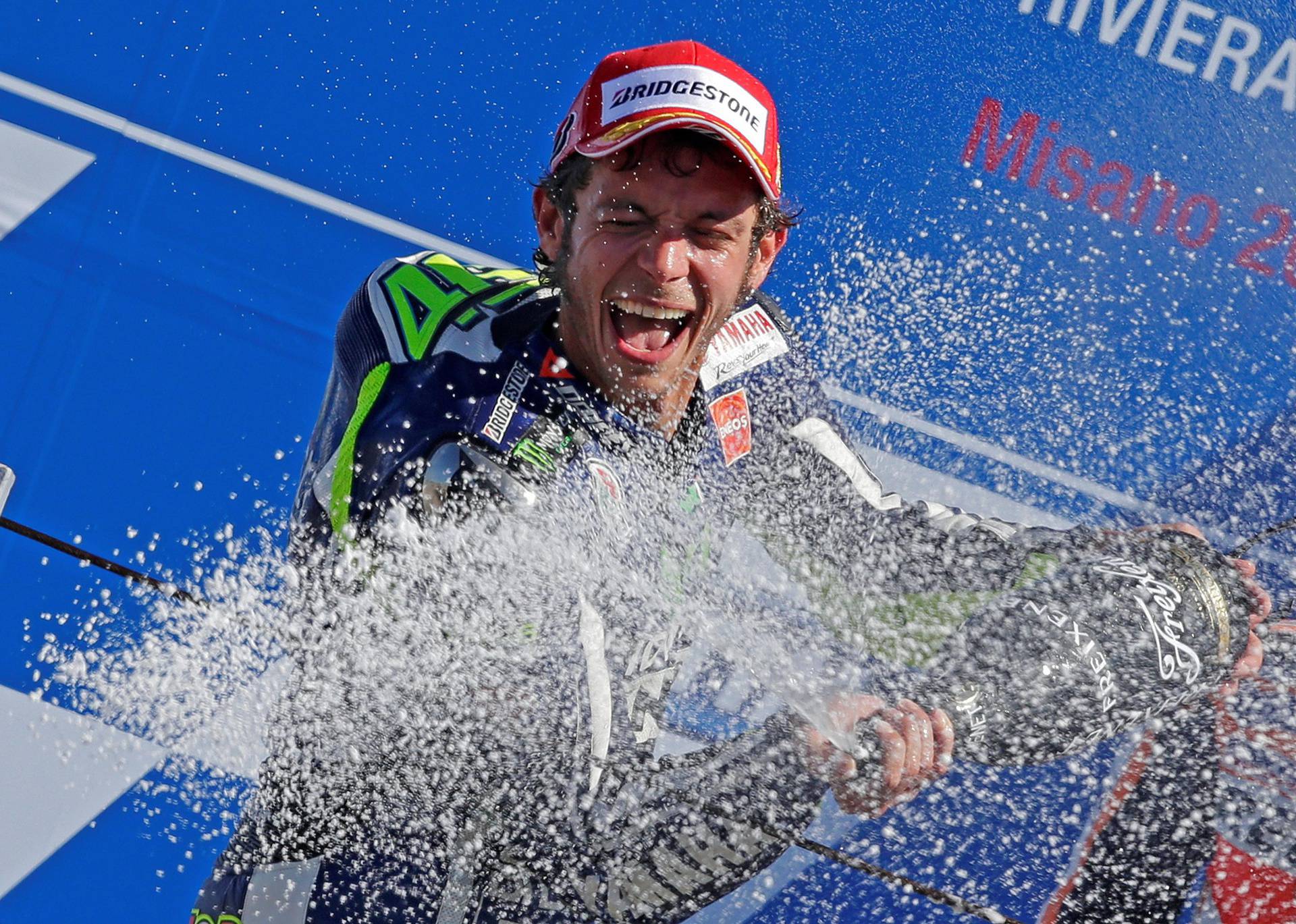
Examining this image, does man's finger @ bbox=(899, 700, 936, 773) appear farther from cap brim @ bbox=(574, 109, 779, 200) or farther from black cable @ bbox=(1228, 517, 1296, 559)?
black cable @ bbox=(1228, 517, 1296, 559)

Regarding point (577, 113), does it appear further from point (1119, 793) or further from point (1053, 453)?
point (1119, 793)

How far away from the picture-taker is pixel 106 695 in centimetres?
181

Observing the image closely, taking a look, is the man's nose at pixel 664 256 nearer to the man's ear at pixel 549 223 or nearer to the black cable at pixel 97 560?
the man's ear at pixel 549 223

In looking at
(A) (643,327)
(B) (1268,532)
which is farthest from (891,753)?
(B) (1268,532)

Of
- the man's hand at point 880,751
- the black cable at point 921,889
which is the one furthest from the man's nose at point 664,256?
the black cable at point 921,889

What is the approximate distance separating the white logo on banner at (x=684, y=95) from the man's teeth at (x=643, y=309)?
187mm

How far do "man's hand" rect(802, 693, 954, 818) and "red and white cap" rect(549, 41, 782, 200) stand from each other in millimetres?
557

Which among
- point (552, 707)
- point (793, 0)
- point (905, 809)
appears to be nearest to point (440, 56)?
point (793, 0)

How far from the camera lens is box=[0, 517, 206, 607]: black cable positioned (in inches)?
69.6

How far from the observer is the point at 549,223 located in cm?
131

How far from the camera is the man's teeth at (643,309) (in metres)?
1.20

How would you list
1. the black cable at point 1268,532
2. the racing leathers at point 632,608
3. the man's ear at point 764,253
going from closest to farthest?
the racing leathers at point 632,608 < the man's ear at point 764,253 < the black cable at point 1268,532

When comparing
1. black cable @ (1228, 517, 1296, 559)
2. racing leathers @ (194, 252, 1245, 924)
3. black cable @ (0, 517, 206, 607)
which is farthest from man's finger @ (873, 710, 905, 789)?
black cable @ (0, 517, 206, 607)

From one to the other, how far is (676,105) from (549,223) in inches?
Answer: 8.6
